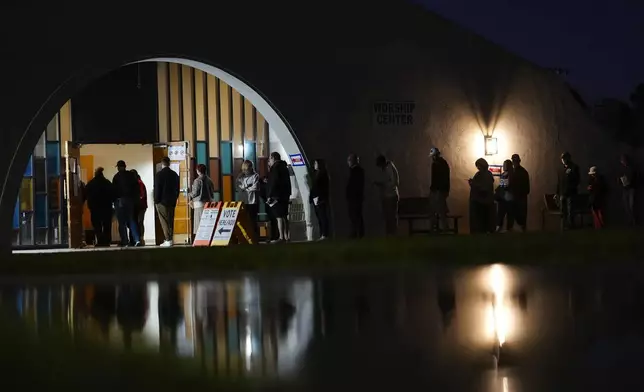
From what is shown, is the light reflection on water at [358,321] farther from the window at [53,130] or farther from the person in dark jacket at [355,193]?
the window at [53,130]

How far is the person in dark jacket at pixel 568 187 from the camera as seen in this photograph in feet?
73.9

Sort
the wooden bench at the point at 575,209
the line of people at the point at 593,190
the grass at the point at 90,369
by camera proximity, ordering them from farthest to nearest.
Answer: the wooden bench at the point at 575,209
the line of people at the point at 593,190
the grass at the point at 90,369

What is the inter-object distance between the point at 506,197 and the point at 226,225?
615cm

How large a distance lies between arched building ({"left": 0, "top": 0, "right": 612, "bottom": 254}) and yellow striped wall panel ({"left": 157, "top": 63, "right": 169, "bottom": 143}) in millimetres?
135

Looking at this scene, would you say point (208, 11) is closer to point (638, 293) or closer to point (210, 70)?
point (210, 70)

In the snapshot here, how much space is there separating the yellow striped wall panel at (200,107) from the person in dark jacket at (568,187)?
825 centimetres

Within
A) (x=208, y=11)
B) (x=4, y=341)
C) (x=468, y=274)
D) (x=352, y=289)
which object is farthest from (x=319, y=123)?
(x=4, y=341)

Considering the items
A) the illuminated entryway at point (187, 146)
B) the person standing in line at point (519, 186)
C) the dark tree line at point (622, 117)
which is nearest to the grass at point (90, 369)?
the illuminated entryway at point (187, 146)

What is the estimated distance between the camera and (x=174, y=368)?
287 inches

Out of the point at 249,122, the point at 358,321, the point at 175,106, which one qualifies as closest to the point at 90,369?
the point at 358,321

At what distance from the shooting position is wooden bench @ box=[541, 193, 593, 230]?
81.3 feet

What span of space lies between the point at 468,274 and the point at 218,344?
671cm

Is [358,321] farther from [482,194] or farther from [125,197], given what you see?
[125,197]

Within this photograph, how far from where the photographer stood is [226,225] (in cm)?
1980
